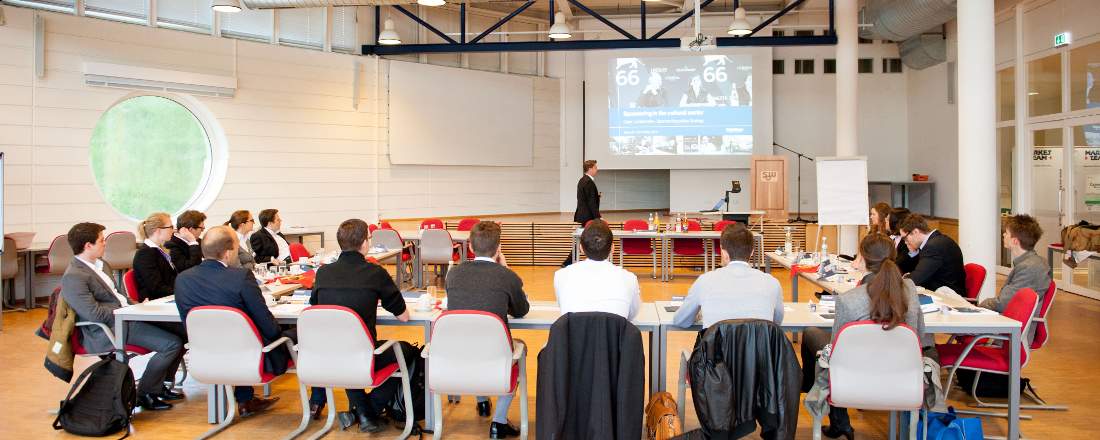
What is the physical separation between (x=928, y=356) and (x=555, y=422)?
2.04 meters

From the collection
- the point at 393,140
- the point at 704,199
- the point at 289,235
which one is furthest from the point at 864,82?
the point at 289,235

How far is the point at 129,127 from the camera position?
35.3 ft

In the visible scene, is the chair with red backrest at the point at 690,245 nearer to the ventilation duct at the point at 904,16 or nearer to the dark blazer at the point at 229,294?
the ventilation duct at the point at 904,16

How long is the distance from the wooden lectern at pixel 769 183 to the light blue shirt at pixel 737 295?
1040 cm

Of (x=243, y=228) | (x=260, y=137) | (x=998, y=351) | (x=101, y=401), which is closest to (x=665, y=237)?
(x=243, y=228)

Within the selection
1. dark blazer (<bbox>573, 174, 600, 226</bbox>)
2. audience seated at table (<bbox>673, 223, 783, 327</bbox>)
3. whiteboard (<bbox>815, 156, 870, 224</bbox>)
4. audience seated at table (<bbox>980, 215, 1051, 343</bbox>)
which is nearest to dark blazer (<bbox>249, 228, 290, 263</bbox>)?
dark blazer (<bbox>573, 174, 600, 226</bbox>)

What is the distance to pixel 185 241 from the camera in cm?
625

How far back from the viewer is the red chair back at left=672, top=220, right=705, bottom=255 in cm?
1137

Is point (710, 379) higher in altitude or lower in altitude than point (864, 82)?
lower

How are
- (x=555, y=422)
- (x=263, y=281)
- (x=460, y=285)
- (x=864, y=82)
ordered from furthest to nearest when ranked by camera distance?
(x=864, y=82) → (x=263, y=281) → (x=460, y=285) → (x=555, y=422)

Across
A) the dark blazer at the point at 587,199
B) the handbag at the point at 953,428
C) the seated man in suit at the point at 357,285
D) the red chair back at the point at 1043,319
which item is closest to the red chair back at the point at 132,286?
the seated man in suit at the point at 357,285

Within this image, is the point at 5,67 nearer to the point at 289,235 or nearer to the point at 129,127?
the point at 129,127

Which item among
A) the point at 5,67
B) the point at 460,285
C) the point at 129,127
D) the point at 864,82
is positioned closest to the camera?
the point at 460,285

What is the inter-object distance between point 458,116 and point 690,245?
17.1 feet
